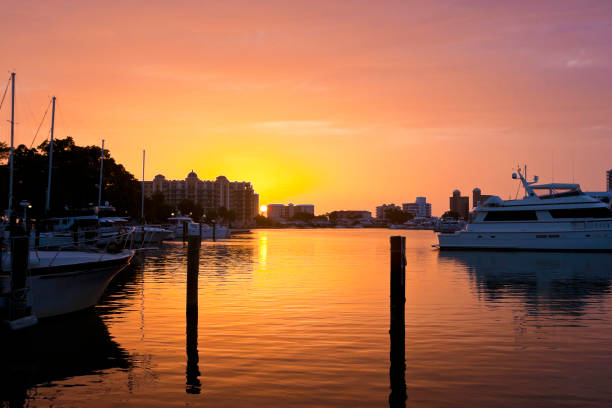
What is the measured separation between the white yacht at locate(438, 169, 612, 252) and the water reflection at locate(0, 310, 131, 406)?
50027 millimetres

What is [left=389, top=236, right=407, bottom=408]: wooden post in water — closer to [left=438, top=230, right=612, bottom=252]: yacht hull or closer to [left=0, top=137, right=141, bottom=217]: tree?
[left=438, top=230, right=612, bottom=252]: yacht hull

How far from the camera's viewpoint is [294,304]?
23219mm

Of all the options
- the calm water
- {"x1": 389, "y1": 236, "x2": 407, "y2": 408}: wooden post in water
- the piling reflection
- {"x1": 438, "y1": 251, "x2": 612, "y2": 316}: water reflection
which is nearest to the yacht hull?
{"x1": 438, "y1": 251, "x2": 612, "y2": 316}: water reflection

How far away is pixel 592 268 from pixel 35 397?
40377 mm

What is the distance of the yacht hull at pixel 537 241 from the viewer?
57031 mm

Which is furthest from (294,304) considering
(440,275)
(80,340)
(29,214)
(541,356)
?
(29,214)

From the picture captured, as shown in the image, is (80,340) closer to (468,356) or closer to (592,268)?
(468,356)

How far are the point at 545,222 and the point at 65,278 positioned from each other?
51.9 meters

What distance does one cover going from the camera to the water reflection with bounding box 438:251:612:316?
24.1 m

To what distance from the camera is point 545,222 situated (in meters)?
58.3

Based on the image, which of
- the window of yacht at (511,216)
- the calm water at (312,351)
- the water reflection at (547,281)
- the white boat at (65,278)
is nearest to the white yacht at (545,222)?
the window of yacht at (511,216)

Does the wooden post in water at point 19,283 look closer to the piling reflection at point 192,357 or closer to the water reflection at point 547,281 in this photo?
the piling reflection at point 192,357

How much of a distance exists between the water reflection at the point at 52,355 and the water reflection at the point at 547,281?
15396mm

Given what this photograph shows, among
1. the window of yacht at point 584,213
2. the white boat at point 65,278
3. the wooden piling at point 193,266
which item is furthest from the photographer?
the window of yacht at point 584,213
